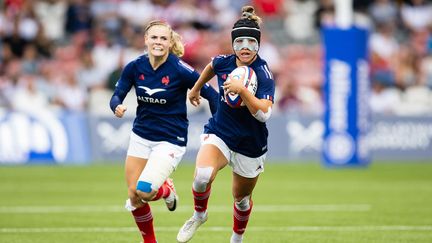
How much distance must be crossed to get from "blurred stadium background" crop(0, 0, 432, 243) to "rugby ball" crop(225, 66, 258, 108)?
14.8 ft

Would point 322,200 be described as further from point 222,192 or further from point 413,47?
point 413,47

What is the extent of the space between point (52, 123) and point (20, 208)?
7.77 metres

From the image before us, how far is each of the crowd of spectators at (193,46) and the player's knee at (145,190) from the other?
44.4ft

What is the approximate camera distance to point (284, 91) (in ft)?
79.7

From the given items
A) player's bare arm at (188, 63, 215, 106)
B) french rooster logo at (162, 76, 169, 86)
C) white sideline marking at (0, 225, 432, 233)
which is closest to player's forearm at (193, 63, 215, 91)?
player's bare arm at (188, 63, 215, 106)

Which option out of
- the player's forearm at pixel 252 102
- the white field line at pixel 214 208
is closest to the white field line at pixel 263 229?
the white field line at pixel 214 208

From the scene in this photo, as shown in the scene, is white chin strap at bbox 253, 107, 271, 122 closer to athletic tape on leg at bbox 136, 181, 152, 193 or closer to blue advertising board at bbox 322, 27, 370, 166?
athletic tape on leg at bbox 136, 181, 152, 193

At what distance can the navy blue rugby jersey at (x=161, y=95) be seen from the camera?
1014 centimetres

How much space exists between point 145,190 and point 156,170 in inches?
10.4

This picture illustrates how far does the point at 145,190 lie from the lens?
31.6 ft

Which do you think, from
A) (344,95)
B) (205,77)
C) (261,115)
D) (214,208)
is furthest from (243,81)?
(344,95)

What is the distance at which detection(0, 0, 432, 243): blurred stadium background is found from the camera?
1652 centimetres

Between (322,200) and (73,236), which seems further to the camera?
(322,200)

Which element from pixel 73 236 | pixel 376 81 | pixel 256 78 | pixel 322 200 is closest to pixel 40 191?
pixel 322 200
